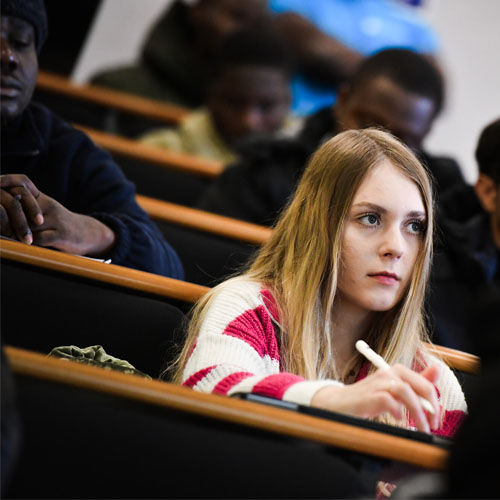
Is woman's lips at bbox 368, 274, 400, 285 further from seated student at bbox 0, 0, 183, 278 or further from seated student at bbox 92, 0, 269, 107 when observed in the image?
seated student at bbox 92, 0, 269, 107

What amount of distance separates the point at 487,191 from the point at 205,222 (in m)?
0.52

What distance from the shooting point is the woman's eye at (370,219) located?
43.5 inches

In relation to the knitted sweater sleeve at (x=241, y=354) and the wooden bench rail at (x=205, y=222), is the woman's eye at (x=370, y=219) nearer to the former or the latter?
the knitted sweater sleeve at (x=241, y=354)

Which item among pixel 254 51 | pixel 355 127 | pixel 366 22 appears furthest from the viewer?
pixel 366 22

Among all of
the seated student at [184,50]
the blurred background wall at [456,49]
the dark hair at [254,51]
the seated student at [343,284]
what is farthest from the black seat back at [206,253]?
the blurred background wall at [456,49]

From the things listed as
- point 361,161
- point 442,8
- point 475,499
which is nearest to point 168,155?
point 361,161

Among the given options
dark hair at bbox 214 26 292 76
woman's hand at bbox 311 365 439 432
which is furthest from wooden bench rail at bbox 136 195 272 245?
dark hair at bbox 214 26 292 76

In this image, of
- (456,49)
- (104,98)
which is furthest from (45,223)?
(456,49)

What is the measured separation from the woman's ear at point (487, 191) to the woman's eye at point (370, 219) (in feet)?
1.73

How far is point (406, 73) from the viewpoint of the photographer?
1966 mm

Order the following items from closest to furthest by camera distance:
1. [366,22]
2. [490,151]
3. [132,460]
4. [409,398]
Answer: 1. [132,460]
2. [409,398]
3. [490,151]
4. [366,22]

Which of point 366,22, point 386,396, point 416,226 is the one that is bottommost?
point 386,396

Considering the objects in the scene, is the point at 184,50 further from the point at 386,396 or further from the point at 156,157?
the point at 386,396

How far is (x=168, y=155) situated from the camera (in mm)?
1916
